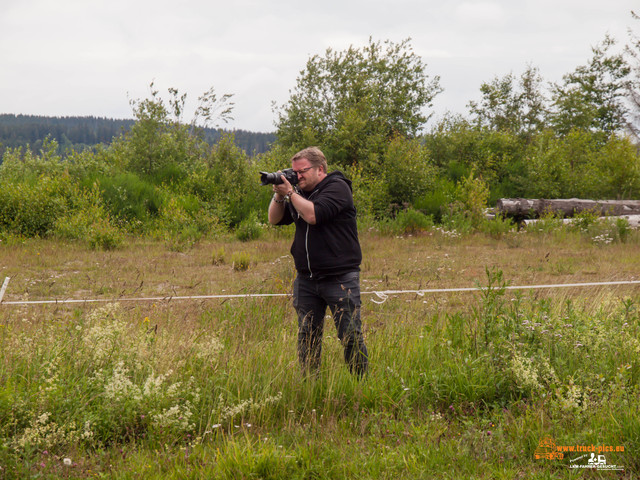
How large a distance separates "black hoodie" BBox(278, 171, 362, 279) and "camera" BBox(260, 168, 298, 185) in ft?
0.66

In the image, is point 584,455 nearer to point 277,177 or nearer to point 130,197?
point 277,177

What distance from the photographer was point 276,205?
4852 mm

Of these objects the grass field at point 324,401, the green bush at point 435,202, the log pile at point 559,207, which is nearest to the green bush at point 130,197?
the green bush at point 435,202

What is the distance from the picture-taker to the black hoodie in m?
4.47

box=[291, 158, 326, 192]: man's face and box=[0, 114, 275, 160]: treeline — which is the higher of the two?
box=[0, 114, 275, 160]: treeline

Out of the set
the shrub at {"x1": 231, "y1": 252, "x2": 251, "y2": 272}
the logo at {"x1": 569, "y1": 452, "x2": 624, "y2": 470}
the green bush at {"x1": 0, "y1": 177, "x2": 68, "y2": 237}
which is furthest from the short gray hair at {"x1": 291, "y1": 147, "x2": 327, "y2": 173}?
the green bush at {"x1": 0, "y1": 177, "x2": 68, "y2": 237}

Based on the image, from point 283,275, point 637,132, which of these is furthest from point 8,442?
point 637,132

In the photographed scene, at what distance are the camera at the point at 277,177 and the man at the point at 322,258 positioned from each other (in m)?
0.05

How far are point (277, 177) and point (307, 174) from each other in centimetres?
32

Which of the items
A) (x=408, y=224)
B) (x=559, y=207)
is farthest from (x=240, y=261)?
(x=559, y=207)

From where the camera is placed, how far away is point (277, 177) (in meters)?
4.48

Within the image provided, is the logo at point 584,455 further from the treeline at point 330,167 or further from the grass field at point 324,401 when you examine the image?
the treeline at point 330,167

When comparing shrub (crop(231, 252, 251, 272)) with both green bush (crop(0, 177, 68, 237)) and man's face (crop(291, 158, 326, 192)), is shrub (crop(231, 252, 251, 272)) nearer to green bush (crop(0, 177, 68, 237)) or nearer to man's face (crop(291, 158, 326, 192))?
green bush (crop(0, 177, 68, 237))

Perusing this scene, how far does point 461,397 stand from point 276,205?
2210 millimetres
